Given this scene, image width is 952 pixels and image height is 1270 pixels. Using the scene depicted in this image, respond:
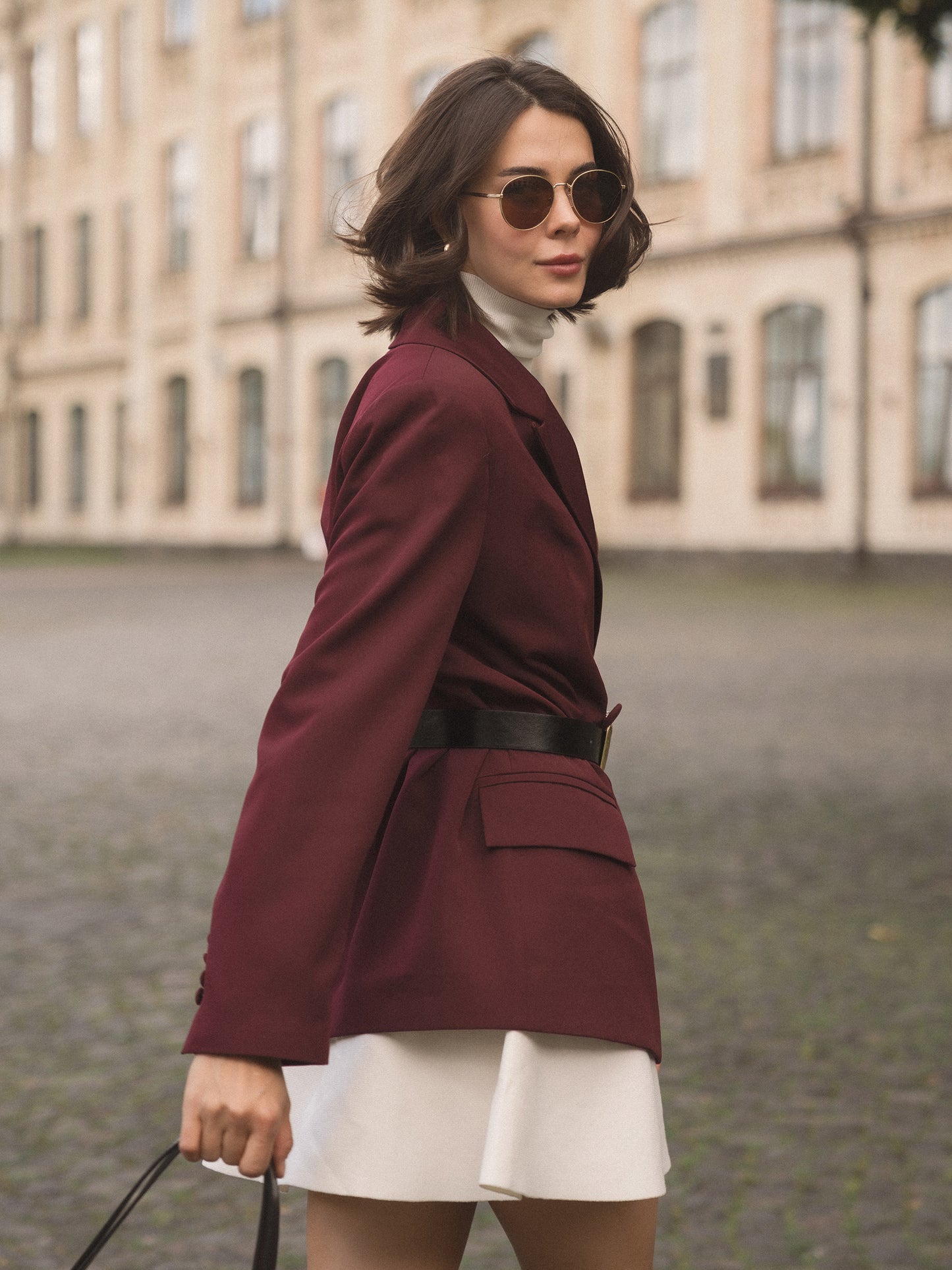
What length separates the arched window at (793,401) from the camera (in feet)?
84.2

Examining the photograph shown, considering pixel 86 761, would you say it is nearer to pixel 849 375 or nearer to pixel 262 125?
pixel 849 375

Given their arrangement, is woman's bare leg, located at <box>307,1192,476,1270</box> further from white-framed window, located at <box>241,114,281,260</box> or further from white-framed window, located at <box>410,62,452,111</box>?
white-framed window, located at <box>241,114,281,260</box>

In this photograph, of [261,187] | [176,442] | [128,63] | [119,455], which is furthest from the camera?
[119,455]

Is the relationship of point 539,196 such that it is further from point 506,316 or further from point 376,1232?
point 376,1232

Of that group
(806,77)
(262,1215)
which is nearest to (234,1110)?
(262,1215)

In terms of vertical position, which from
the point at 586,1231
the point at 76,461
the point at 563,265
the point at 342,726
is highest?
the point at 76,461

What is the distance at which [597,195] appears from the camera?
197 centimetres

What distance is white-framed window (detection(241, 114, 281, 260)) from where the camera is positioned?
117 feet

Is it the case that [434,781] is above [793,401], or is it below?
below

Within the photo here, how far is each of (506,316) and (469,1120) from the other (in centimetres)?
Answer: 80

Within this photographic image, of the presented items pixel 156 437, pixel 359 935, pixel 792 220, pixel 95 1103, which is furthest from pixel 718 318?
pixel 359 935

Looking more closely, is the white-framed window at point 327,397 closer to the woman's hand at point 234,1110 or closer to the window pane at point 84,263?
the window pane at point 84,263

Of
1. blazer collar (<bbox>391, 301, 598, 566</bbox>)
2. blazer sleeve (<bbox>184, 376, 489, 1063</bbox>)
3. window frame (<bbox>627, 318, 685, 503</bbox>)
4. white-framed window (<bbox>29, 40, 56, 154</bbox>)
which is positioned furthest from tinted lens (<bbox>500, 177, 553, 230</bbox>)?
white-framed window (<bbox>29, 40, 56, 154</bbox>)

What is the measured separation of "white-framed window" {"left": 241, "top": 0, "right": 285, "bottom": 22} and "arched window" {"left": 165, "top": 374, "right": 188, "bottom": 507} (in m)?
7.21
